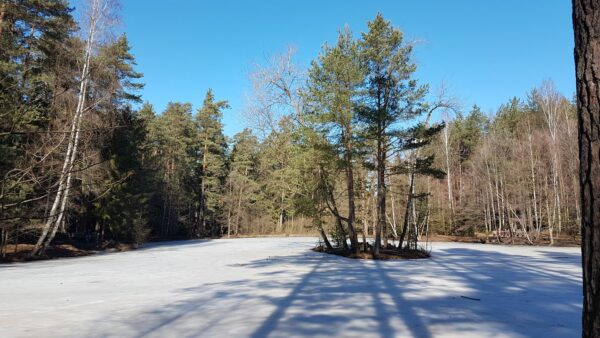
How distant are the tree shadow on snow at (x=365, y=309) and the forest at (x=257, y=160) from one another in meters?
1.94

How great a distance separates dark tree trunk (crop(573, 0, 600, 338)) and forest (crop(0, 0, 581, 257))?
3470 millimetres

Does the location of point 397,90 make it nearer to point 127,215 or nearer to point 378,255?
point 378,255

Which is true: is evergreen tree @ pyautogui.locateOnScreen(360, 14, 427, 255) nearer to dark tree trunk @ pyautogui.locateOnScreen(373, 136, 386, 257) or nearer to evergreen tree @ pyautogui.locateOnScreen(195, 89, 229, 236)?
dark tree trunk @ pyautogui.locateOnScreen(373, 136, 386, 257)

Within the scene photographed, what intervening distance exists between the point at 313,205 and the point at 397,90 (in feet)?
18.6

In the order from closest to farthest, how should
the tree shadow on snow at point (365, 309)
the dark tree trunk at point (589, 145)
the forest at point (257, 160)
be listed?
the dark tree trunk at point (589, 145), the tree shadow on snow at point (365, 309), the forest at point (257, 160)

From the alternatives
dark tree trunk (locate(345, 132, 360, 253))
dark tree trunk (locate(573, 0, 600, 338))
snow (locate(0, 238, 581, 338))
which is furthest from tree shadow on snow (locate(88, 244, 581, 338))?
dark tree trunk (locate(345, 132, 360, 253))

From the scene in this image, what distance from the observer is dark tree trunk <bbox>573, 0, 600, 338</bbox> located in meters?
1.46

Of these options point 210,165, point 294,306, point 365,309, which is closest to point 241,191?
point 210,165

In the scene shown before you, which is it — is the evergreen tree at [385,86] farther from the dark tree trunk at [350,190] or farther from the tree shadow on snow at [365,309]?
the tree shadow on snow at [365,309]

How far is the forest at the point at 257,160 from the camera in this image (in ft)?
39.0

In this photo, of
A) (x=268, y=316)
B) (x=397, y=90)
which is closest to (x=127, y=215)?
(x=397, y=90)

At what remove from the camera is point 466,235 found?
1278 inches

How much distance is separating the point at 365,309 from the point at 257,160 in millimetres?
43724

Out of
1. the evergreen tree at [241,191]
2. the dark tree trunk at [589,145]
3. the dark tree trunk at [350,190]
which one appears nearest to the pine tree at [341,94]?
the dark tree trunk at [350,190]
